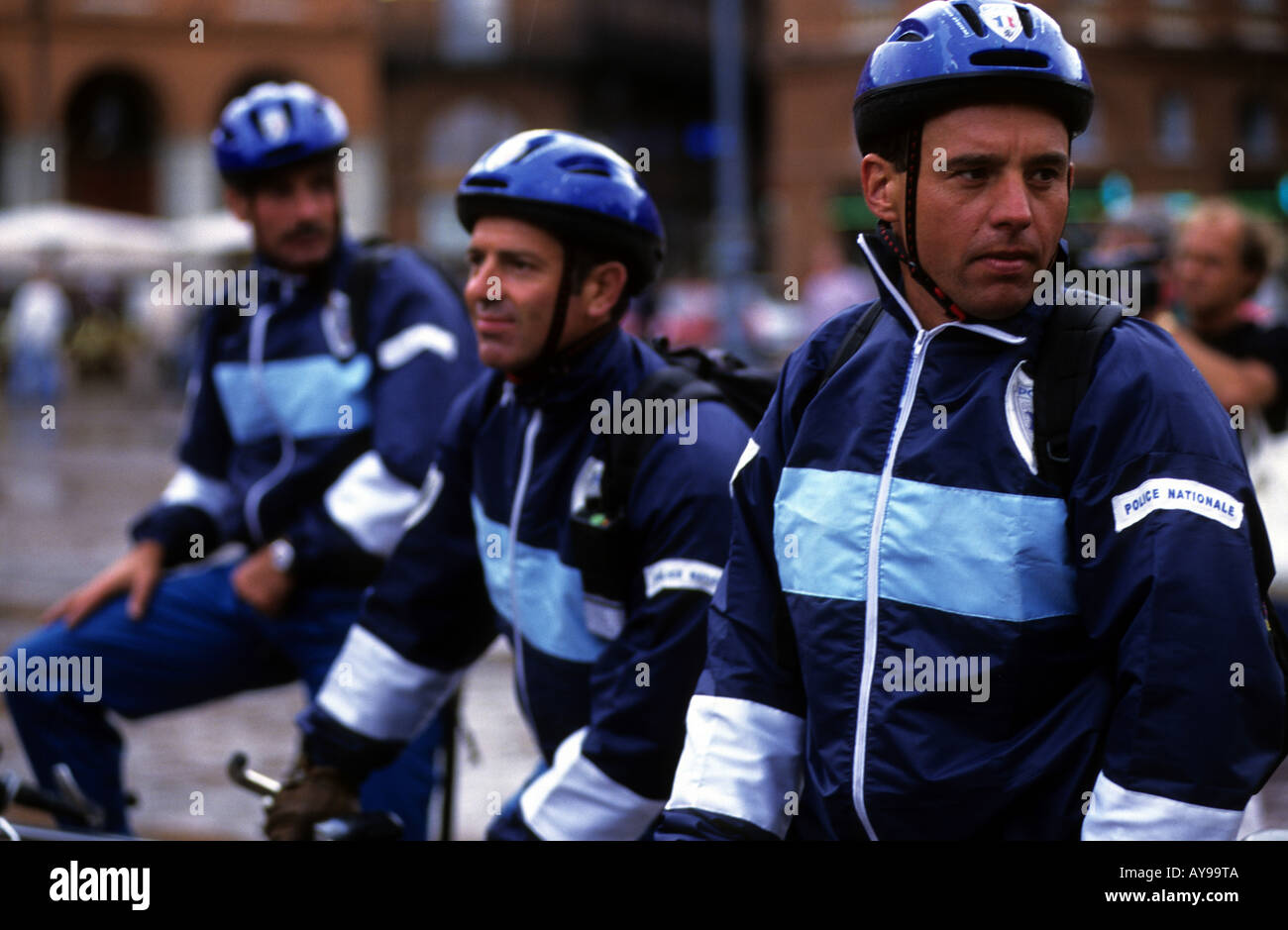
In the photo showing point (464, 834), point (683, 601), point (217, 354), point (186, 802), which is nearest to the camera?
point (683, 601)

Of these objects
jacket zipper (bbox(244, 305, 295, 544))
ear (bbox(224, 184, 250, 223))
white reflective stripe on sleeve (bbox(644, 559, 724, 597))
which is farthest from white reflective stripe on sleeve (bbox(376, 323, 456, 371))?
white reflective stripe on sleeve (bbox(644, 559, 724, 597))

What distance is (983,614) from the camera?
209cm

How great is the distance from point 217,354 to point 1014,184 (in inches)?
109

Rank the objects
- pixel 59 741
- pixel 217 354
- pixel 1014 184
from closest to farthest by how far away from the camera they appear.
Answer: pixel 1014 184
pixel 59 741
pixel 217 354

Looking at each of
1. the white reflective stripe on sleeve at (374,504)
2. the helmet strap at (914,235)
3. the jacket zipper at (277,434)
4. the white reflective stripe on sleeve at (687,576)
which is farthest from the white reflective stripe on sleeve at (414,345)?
the helmet strap at (914,235)

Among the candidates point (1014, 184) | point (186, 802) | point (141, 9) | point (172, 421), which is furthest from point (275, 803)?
point (141, 9)

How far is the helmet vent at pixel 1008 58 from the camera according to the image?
7.10ft

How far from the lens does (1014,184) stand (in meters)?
2.16

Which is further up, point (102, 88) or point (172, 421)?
point (102, 88)

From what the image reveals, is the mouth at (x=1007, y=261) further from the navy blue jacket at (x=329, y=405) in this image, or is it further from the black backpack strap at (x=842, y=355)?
the navy blue jacket at (x=329, y=405)

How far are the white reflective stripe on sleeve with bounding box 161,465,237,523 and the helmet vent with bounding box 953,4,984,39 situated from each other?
2.80 m

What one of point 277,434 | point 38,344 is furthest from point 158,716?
point 38,344
